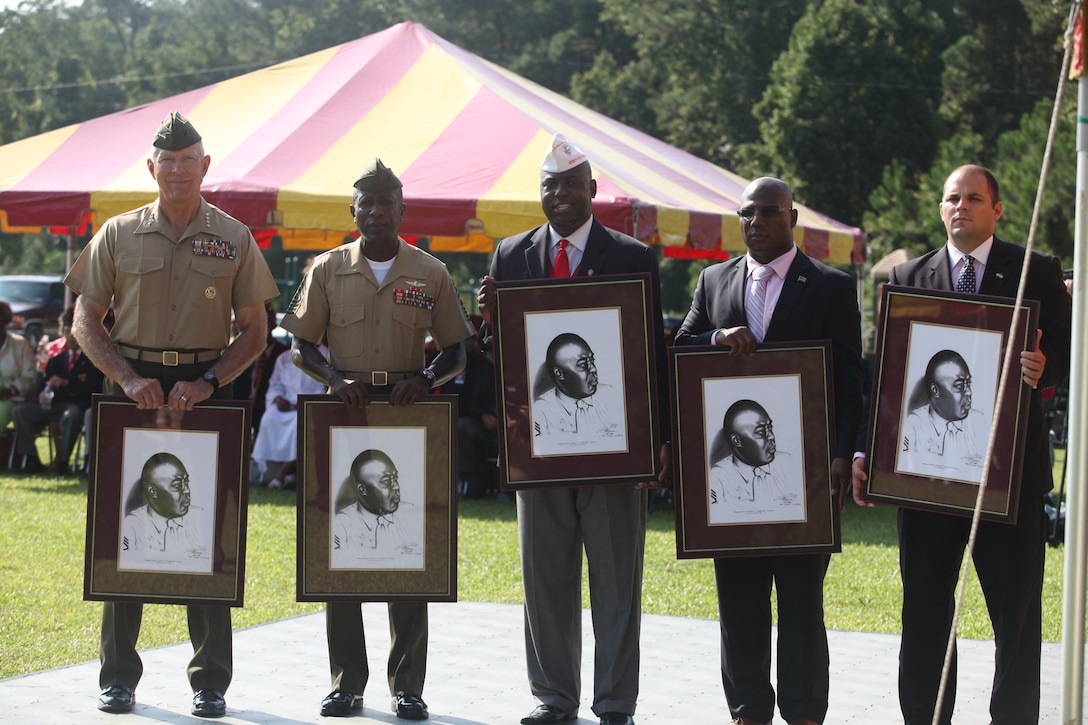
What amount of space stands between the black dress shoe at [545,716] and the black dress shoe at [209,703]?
1.17 meters

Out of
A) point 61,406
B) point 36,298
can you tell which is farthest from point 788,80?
point 61,406

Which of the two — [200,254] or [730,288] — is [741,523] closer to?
[730,288]

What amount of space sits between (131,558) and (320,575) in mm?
738

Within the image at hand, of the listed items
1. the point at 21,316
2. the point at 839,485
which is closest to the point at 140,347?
the point at 839,485

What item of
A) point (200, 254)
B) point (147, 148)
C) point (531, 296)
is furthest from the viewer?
point (147, 148)

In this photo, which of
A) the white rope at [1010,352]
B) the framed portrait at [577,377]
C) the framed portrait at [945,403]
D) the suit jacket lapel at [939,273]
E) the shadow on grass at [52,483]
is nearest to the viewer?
the white rope at [1010,352]

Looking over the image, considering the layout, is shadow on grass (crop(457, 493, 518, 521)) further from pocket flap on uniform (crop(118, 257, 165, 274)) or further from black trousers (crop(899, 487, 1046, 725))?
black trousers (crop(899, 487, 1046, 725))

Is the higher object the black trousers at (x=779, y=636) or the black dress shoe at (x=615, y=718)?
the black trousers at (x=779, y=636)

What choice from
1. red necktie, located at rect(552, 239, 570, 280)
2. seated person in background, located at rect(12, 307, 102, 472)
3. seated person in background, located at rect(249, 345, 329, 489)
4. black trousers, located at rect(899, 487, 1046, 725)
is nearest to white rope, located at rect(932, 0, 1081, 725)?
black trousers, located at rect(899, 487, 1046, 725)

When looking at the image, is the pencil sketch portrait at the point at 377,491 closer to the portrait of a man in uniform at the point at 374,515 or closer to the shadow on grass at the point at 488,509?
the portrait of a man in uniform at the point at 374,515

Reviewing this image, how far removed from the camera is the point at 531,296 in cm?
473

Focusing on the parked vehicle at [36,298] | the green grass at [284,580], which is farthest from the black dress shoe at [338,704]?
the parked vehicle at [36,298]

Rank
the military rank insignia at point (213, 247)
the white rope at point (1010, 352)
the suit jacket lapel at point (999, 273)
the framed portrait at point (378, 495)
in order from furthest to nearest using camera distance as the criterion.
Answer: the military rank insignia at point (213, 247)
the framed portrait at point (378, 495)
the suit jacket lapel at point (999, 273)
the white rope at point (1010, 352)

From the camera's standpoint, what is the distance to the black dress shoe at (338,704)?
5000mm
